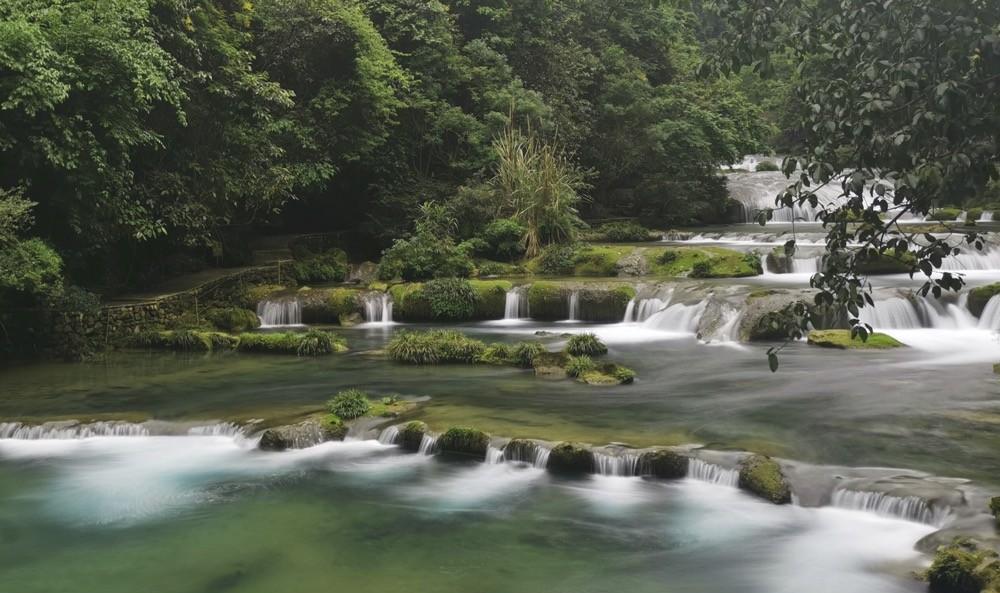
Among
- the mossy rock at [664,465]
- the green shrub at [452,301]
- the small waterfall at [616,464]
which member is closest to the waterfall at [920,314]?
the green shrub at [452,301]

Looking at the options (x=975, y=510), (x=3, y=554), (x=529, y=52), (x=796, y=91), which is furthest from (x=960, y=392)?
(x=529, y=52)

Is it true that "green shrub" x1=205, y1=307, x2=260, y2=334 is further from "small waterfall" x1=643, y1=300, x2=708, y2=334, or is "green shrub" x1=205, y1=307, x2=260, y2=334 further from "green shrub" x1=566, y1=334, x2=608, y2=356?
"small waterfall" x1=643, y1=300, x2=708, y2=334

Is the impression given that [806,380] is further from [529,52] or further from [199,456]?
[529,52]

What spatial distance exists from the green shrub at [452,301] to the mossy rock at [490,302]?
0.37 feet

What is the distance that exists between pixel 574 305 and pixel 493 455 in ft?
32.0

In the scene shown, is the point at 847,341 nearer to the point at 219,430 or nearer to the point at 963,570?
the point at 963,570

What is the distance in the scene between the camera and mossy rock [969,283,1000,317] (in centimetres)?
1580

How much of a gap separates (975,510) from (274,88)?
53.2 ft

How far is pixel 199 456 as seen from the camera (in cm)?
1059

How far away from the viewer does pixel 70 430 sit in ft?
37.7

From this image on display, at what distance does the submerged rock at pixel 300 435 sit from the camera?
10.6 meters

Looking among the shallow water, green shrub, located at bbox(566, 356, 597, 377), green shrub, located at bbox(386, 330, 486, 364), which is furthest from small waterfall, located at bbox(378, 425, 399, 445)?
green shrub, located at bbox(386, 330, 486, 364)

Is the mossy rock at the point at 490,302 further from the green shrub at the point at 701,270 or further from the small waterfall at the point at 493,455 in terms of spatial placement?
the small waterfall at the point at 493,455

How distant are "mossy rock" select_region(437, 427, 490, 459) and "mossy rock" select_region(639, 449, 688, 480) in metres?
1.84
